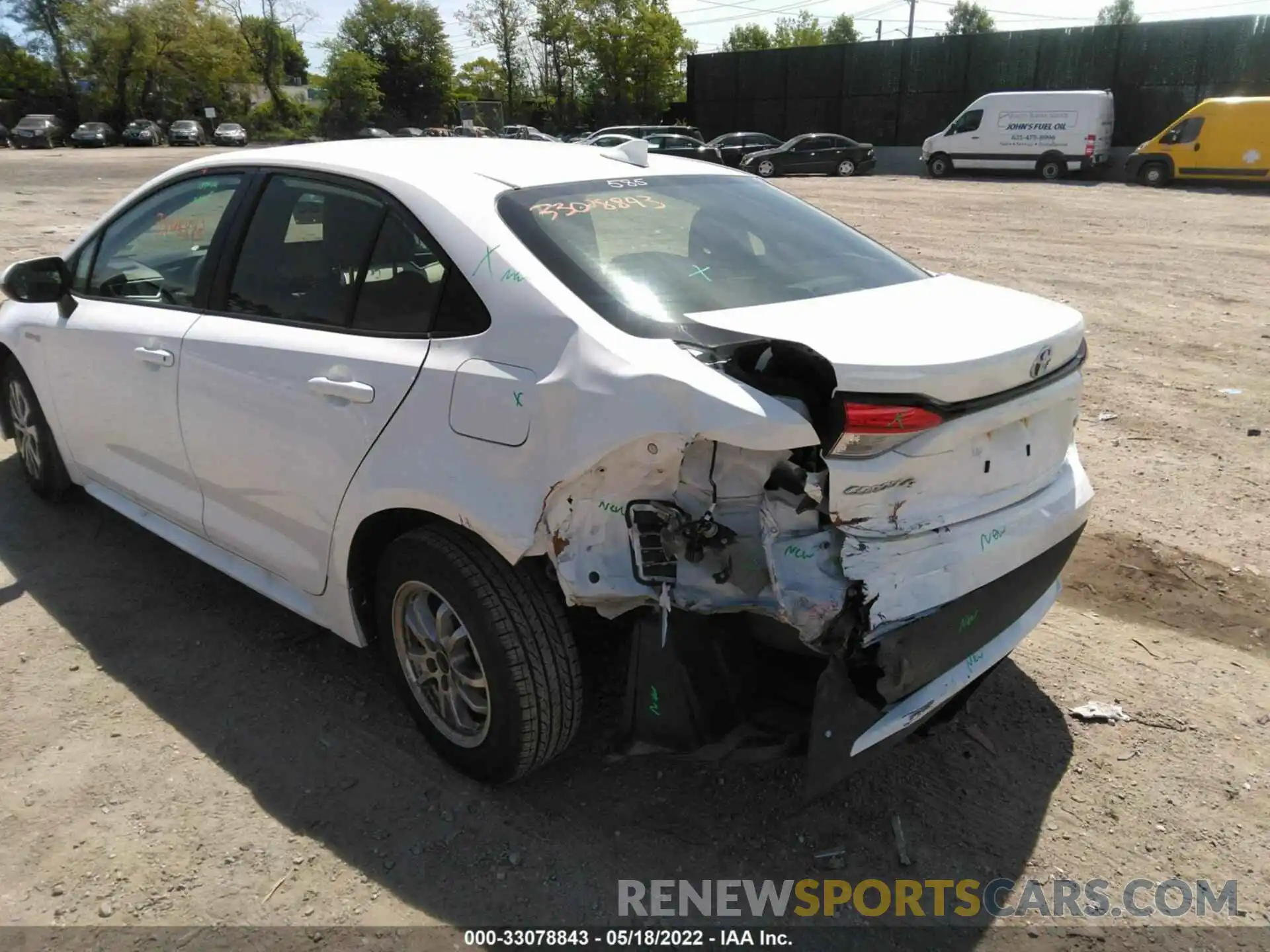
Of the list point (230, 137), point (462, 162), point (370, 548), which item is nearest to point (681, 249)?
point (462, 162)

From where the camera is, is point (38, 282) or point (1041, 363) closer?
point (1041, 363)

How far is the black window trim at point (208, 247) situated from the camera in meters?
3.38

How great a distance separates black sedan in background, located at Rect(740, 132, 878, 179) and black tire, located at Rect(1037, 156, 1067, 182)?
589cm

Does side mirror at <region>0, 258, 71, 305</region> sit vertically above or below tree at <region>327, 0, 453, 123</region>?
below

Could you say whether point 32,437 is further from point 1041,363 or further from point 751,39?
point 751,39

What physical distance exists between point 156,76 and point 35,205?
51.8 m

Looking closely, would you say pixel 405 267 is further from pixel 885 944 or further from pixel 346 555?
pixel 885 944

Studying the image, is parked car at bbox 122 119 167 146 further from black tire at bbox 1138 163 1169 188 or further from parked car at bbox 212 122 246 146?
black tire at bbox 1138 163 1169 188

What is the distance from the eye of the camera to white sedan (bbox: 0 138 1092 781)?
7.29 feet

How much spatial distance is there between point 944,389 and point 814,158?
99.4ft

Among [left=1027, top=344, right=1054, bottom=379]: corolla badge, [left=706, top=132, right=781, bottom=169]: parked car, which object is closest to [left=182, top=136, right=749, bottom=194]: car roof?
[left=1027, top=344, right=1054, bottom=379]: corolla badge

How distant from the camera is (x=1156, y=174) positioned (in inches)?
993

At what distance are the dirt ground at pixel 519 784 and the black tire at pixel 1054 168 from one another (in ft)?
85.5

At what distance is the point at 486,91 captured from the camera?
67.4 m
